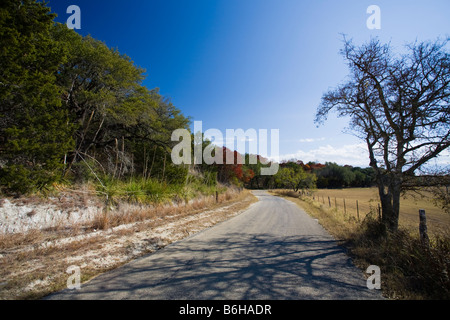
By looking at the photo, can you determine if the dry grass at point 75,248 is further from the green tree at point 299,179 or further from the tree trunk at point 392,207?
the green tree at point 299,179

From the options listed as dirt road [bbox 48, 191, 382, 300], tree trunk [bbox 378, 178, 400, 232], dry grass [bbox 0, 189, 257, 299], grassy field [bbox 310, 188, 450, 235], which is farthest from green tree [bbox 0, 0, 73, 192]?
tree trunk [bbox 378, 178, 400, 232]

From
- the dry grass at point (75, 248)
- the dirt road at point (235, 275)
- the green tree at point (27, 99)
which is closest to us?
the dirt road at point (235, 275)

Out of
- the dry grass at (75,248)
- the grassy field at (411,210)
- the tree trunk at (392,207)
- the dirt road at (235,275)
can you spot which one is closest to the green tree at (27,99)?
the dry grass at (75,248)

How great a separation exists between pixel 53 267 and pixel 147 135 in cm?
1278

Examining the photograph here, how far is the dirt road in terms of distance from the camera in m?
3.14

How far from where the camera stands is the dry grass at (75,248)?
130 inches

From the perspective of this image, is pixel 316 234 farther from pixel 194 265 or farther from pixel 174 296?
pixel 174 296

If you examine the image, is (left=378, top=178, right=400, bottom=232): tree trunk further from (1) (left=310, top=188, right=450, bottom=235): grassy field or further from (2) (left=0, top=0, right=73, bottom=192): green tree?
(2) (left=0, top=0, right=73, bottom=192): green tree

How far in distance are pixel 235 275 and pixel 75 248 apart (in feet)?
13.9

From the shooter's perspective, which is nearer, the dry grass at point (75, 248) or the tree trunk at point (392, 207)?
the dry grass at point (75, 248)

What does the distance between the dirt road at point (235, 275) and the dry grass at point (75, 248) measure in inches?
19.3

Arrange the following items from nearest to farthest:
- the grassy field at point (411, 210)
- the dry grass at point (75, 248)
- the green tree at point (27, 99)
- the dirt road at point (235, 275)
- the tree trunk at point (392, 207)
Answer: the dirt road at point (235, 275)
the dry grass at point (75, 248)
the grassy field at point (411, 210)
the green tree at point (27, 99)
the tree trunk at point (392, 207)

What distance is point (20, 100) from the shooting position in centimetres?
588
